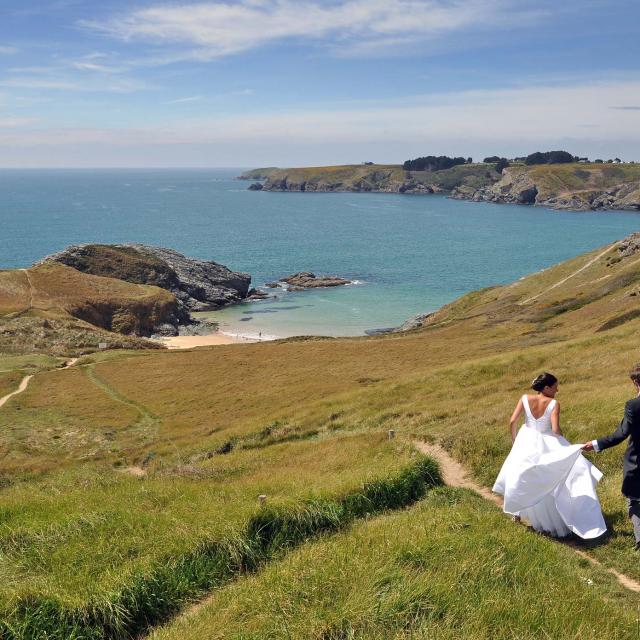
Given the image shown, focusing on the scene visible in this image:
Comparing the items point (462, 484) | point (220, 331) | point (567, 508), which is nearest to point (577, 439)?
point (462, 484)

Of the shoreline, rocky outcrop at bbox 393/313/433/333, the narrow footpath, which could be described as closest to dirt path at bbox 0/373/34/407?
the narrow footpath

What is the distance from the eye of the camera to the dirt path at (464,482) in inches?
454

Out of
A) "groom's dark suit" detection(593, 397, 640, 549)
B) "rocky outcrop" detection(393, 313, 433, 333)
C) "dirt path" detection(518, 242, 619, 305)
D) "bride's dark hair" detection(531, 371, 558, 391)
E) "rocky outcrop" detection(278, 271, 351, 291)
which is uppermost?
"bride's dark hair" detection(531, 371, 558, 391)

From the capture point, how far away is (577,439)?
1917cm

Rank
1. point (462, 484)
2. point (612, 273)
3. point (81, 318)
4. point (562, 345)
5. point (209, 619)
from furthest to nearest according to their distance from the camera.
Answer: point (81, 318), point (612, 273), point (562, 345), point (462, 484), point (209, 619)

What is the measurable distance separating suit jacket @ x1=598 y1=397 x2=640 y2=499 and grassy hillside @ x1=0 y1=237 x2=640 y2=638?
1137 mm

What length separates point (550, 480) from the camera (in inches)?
524

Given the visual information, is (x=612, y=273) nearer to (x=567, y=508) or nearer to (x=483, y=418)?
(x=483, y=418)

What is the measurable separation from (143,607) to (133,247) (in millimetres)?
156976

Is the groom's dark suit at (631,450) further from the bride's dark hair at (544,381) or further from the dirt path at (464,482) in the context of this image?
the bride's dark hair at (544,381)

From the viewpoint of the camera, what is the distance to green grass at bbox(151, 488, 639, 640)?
29.9ft

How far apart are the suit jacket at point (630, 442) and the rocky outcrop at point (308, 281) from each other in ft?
460

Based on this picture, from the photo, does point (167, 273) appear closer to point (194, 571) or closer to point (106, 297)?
point (106, 297)

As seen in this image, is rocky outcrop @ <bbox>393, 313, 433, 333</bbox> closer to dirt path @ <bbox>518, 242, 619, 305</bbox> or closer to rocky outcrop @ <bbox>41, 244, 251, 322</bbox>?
dirt path @ <bbox>518, 242, 619, 305</bbox>
